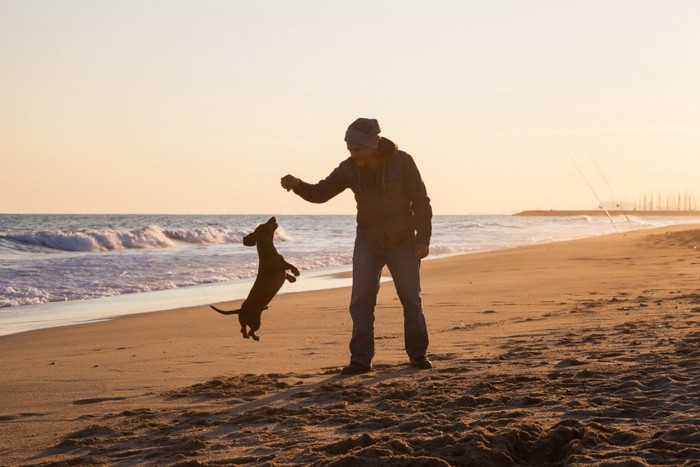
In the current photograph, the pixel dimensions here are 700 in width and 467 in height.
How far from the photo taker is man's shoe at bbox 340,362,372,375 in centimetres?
655

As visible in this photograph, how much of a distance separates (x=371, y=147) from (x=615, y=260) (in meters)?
14.4

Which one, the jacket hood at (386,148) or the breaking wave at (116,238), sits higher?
the jacket hood at (386,148)


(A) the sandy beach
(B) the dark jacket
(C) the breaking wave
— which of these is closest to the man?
(B) the dark jacket

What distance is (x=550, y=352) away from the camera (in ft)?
23.0

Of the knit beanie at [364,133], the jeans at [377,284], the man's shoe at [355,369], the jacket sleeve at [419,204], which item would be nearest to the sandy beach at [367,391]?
the man's shoe at [355,369]

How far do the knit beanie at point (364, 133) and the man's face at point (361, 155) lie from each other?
0.04m

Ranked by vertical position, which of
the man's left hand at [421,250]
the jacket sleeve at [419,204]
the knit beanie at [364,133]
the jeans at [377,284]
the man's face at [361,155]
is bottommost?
the jeans at [377,284]

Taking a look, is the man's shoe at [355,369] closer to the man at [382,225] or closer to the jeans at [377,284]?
the man at [382,225]

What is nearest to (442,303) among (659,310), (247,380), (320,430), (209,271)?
(659,310)

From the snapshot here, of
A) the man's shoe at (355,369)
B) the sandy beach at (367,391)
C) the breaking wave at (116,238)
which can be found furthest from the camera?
the breaking wave at (116,238)

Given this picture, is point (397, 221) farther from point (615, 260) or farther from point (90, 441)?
point (615, 260)

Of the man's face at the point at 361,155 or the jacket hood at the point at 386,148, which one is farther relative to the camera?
the jacket hood at the point at 386,148

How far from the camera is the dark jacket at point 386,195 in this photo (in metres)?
6.81

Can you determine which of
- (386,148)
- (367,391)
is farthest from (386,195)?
(367,391)
